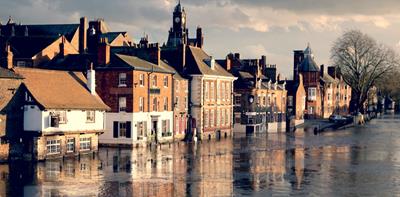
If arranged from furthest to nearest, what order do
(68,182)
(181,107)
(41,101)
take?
(181,107) < (41,101) < (68,182)

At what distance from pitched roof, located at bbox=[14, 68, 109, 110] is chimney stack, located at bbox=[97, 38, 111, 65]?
4771mm

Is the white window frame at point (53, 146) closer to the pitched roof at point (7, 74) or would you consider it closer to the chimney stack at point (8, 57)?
the pitched roof at point (7, 74)

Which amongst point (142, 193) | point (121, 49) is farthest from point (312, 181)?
point (121, 49)

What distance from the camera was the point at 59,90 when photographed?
59.1 m

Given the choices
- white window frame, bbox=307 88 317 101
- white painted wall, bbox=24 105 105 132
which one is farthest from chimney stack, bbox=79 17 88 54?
white window frame, bbox=307 88 317 101

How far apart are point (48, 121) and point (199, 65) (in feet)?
108

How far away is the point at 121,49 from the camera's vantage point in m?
85.6

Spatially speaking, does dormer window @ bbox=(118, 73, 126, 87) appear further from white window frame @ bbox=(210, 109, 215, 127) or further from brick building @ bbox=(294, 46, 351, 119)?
brick building @ bbox=(294, 46, 351, 119)

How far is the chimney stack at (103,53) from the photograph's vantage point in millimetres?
68750

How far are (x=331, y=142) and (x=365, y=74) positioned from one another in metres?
51.4

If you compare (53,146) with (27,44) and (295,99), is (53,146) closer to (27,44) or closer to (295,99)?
(27,44)

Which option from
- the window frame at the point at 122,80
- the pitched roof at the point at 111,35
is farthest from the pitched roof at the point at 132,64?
the pitched roof at the point at 111,35

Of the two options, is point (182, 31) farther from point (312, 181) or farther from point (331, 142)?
point (312, 181)

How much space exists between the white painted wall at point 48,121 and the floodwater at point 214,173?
9.11 feet
